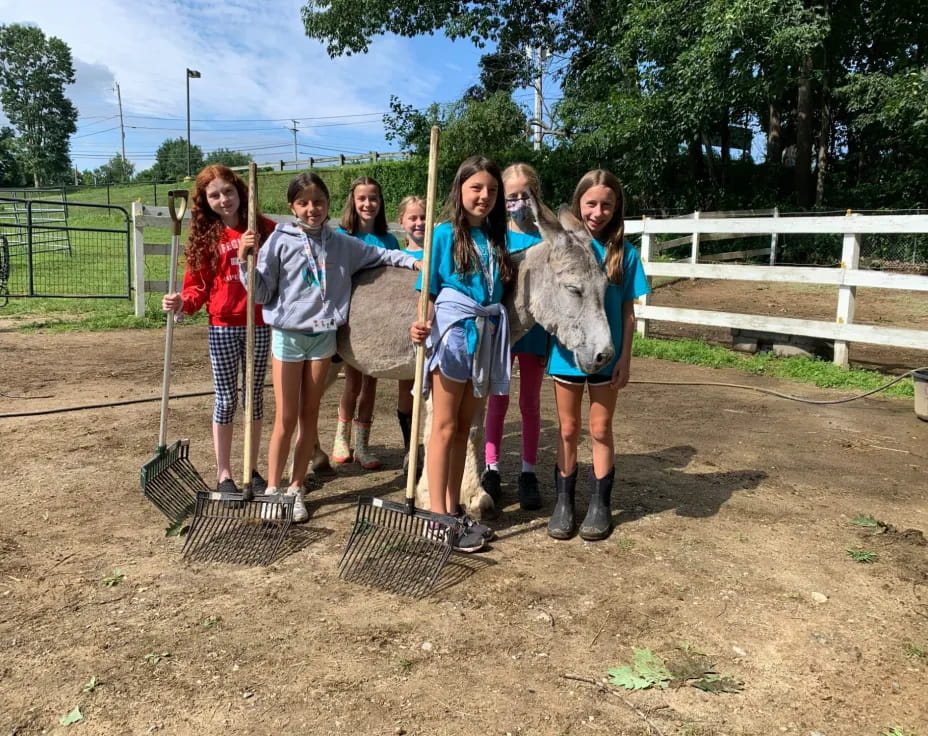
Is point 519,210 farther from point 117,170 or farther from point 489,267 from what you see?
point 117,170

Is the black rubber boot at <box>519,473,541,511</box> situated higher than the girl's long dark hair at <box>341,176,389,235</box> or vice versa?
the girl's long dark hair at <box>341,176,389,235</box>

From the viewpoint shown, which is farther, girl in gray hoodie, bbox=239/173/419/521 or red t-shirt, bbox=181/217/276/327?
red t-shirt, bbox=181/217/276/327

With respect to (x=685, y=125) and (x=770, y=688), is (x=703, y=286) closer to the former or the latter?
(x=685, y=125)

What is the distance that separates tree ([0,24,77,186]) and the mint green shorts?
80.6 m

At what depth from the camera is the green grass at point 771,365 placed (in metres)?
7.27

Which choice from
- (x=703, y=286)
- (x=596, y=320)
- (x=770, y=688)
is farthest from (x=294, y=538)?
(x=703, y=286)

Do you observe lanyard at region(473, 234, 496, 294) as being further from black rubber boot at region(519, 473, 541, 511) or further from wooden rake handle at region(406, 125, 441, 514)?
black rubber boot at region(519, 473, 541, 511)

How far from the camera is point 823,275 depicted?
785 cm

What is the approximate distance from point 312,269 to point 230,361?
76 centimetres

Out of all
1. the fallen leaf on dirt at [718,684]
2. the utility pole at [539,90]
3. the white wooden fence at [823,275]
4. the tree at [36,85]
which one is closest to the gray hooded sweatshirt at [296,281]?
the fallen leaf on dirt at [718,684]

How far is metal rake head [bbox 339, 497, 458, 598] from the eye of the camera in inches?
125

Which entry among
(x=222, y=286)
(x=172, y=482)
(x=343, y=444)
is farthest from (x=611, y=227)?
(x=172, y=482)

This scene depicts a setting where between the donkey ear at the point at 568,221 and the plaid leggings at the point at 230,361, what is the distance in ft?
5.81

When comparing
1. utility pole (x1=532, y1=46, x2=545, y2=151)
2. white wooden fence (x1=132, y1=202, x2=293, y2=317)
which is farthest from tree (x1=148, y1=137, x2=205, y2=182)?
white wooden fence (x1=132, y1=202, x2=293, y2=317)
